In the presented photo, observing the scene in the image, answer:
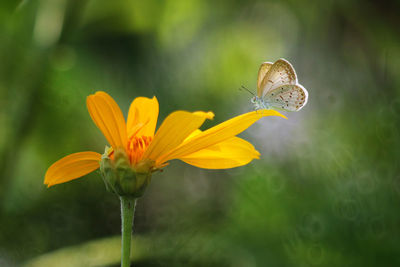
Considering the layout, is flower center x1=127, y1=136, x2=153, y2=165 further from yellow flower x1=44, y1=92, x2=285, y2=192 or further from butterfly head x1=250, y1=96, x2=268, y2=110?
butterfly head x1=250, y1=96, x2=268, y2=110

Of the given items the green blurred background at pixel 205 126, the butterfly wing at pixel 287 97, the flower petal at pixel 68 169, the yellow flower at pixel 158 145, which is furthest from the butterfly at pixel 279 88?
the green blurred background at pixel 205 126

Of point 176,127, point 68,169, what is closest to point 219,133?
point 176,127

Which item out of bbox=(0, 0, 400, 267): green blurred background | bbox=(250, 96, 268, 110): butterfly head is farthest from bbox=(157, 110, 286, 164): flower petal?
bbox=(0, 0, 400, 267): green blurred background

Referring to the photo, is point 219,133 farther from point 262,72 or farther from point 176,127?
point 262,72

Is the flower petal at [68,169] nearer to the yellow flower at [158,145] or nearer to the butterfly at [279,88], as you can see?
the yellow flower at [158,145]

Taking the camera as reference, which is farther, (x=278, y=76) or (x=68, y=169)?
(x=278, y=76)

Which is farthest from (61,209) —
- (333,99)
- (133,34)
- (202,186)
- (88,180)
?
(333,99)

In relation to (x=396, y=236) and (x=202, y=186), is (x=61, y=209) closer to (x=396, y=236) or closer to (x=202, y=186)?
(x=202, y=186)
